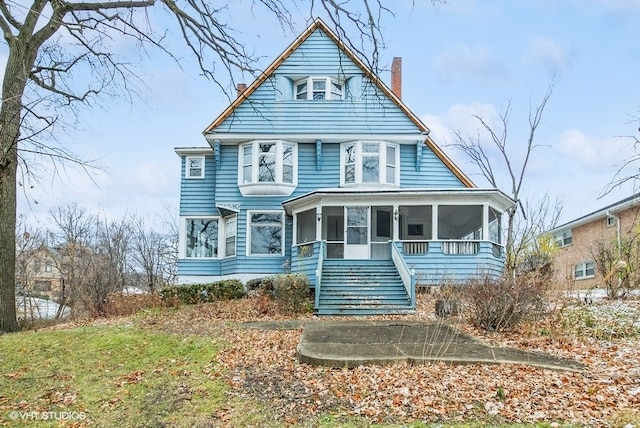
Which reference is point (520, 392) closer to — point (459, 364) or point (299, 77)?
point (459, 364)

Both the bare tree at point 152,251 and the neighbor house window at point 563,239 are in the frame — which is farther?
the bare tree at point 152,251

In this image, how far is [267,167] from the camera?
780 inches

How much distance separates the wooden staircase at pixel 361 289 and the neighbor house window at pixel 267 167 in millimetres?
4125

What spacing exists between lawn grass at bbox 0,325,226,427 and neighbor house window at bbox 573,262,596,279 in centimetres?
2458

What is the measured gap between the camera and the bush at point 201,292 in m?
16.8

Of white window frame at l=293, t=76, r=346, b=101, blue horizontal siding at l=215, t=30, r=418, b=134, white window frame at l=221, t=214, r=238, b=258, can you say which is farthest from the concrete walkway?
white window frame at l=293, t=76, r=346, b=101

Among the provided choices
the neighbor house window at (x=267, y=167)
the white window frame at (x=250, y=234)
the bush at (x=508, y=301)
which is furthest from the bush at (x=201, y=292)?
the bush at (x=508, y=301)

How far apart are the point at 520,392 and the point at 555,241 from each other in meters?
29.0

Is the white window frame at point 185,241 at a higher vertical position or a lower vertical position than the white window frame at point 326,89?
lower

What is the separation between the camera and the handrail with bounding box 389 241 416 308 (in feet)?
47.9

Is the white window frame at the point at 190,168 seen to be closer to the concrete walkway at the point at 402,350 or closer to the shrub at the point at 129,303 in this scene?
the shrub at the point at 129,303

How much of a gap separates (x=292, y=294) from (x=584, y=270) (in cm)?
2136

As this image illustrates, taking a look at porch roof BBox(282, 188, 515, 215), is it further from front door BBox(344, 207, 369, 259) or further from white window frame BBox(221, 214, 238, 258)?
white window frame BBox(221, 214, 238, 258)

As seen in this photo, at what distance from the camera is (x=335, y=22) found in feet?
24.9
